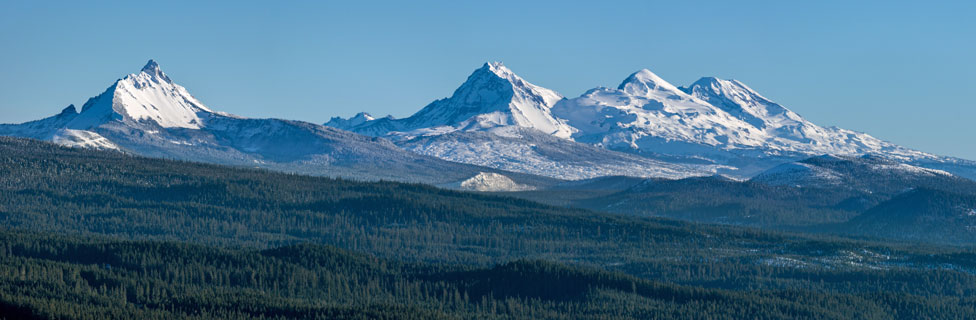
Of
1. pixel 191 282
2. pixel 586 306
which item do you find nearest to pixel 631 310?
pixel 586 306

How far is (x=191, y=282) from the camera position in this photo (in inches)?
7721

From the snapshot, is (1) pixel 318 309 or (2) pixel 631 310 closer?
(1) pixel 318 309

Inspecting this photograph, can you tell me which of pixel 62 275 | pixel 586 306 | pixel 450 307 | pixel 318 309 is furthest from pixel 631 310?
pixel 62 275

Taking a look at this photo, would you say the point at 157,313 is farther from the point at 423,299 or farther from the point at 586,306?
the point at 586,306

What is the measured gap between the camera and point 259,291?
18975cm

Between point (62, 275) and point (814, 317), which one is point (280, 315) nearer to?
point (62, 275)

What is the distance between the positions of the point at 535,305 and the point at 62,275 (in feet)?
216

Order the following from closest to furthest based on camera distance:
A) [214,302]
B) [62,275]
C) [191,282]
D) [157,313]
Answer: [157,313] → [214,302] → [62,275] → [191,282]

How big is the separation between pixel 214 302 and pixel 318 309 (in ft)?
43.0

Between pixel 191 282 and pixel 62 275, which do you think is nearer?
pixel 62 275

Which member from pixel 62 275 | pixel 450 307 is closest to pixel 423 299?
pixel 450 307

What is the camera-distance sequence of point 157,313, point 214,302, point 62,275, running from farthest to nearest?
point 62,275 → point 214,302 → point 157,313

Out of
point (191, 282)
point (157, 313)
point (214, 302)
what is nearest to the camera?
point (157, 313)

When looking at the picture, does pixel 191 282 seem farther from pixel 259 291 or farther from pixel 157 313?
pixel 157 313
